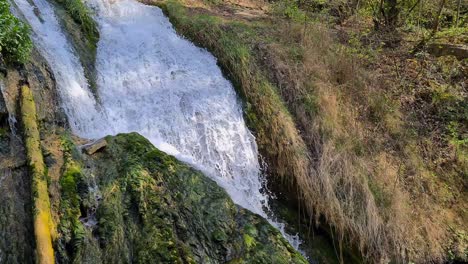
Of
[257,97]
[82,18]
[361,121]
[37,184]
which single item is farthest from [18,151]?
[361,121]

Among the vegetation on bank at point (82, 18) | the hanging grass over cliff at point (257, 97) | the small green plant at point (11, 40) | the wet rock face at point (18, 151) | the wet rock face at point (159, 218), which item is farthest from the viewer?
the vegetation on bank at point (82, 18)

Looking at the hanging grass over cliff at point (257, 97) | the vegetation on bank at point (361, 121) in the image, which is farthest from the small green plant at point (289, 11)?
the hanging grass over cliff at point (257, 97)

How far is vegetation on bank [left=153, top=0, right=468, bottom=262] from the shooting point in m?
→ 6.14

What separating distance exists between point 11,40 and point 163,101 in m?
2.72

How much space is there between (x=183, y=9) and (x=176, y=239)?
7.88 metres

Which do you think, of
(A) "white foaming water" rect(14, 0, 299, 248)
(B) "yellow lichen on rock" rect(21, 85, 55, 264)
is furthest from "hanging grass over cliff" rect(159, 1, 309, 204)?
(B) "yellow lichen on rock" rect(21, 85, 55, 264)

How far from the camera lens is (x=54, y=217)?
3789 millimetres

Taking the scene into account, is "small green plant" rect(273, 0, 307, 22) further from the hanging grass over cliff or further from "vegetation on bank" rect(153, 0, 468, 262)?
the hanging grass over cliff

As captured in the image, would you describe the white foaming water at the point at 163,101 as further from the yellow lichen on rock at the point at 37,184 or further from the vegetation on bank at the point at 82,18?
the yellow lichen on rock at the point at 37,184

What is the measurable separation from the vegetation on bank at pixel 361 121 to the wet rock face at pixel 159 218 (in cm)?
182

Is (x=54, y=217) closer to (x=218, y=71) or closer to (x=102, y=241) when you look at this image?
(x=102, y=241)

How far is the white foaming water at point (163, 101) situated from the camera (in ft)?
20.8

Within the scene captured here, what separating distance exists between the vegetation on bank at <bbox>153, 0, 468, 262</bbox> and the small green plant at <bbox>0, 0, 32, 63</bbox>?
3939 mm

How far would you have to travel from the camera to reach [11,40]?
16.9ft
